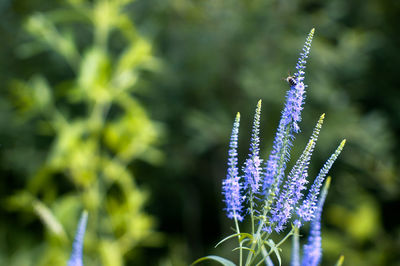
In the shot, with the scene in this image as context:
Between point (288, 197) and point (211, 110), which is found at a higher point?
point (211, 110)

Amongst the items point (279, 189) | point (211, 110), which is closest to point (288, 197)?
point (279, 189)

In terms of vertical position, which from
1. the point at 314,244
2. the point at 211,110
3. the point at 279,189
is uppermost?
the point at 211,110

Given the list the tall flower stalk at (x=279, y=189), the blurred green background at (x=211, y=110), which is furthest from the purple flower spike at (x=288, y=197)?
the blurred green background at (x=211, y=110)

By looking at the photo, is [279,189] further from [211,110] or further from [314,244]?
[211,110]

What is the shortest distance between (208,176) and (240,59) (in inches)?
56.3

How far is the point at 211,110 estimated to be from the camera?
16.5ft

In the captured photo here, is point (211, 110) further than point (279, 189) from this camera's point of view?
Yes

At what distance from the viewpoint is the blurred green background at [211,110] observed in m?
Result: 4.23

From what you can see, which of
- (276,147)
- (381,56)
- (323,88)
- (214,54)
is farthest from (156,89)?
(276,147)

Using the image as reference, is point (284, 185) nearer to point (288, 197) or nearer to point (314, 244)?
point (288, 197)

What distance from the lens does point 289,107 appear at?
94 centimetres

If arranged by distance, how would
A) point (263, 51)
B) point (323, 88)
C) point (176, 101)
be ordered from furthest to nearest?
point (176, 101)
point (263, 51)
point (323, 88)

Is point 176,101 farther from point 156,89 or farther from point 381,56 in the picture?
point 381,56

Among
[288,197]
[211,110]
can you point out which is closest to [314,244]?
[288,197]
